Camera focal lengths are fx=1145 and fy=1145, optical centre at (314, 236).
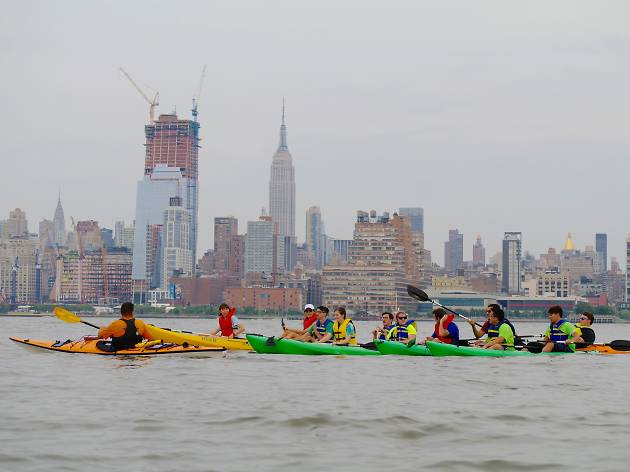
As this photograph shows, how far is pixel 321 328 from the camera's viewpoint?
30.8m

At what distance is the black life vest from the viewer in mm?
26875

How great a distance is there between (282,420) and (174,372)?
8138 mm

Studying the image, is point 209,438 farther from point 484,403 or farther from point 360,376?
point 360,376

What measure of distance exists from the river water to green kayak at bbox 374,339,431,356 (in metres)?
2.07

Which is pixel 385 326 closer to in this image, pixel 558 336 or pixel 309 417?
pixel 558 336

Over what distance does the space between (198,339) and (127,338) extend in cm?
365

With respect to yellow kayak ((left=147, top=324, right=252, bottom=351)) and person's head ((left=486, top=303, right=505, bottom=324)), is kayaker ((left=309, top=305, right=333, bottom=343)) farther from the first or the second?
person's head ((left=486, top=303, right=505, bottom=324))

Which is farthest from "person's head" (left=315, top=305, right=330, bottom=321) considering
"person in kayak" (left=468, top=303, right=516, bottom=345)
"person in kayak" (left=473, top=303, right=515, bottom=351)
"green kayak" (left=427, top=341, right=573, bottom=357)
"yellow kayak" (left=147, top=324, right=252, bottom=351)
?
"person in kayak" (left=473, top=303, right=515, bottom=351)

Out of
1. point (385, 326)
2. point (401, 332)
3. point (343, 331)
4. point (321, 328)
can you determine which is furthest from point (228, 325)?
point (401, 332)

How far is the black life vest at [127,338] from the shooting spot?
26.9 metres

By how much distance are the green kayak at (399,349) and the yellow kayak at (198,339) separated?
379 centimetres

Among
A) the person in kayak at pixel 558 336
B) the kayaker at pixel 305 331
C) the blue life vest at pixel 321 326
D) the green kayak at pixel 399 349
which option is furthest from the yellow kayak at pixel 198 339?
the person in kayak at pixel 558 336

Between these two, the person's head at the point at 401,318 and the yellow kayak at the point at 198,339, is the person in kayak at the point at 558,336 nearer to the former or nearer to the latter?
the person's head at the point at 401,318

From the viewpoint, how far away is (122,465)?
13.0m
